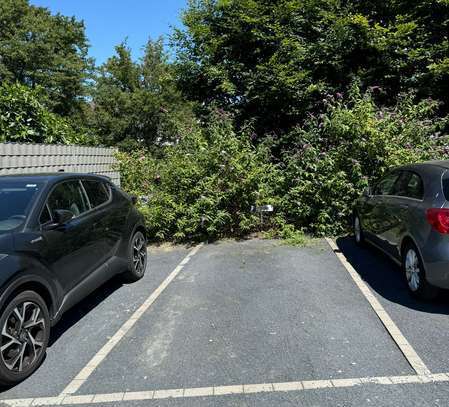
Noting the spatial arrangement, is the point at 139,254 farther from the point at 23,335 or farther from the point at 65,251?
the point at 23,335

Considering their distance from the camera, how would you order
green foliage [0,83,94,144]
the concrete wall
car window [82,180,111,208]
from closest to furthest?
car window [82,180,111,208] → the concrete wall → green foliage [0,83,94,144]

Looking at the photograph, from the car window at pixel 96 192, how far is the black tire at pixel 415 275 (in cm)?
381

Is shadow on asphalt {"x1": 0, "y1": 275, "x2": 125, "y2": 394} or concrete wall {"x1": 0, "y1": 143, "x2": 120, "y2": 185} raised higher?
concrete wall {"x1": 0, "y1": 143, "x2": 120, "y2": 185}

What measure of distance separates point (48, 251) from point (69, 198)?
984 mm

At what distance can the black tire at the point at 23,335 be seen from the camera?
359cm

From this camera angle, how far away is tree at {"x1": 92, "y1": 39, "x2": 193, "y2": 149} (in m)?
27.4

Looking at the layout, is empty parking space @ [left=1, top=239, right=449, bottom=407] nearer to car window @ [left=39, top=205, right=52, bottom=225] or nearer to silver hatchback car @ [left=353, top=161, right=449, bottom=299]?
silver hatchback car @ [left=353, top=161, right=449, bottom=299]

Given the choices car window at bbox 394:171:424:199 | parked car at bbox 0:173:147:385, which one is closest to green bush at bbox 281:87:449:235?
car window at bbox 394:171:424:199

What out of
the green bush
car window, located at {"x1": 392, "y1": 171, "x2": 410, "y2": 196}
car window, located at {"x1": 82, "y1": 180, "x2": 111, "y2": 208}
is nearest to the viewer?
car window, located at {"x1": 82, "y1": 180, "x2": 111, "y2": 208}

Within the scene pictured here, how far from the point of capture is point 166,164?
1017cm

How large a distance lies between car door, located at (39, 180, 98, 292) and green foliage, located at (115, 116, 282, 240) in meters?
3.76

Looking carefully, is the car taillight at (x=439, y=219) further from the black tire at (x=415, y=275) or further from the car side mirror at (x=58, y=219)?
the car side mirror at (x=58, y=219)

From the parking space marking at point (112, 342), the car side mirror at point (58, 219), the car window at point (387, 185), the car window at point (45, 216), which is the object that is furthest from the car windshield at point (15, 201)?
the car window at point (387, 185)

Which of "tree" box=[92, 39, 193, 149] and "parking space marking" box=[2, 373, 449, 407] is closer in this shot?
"parking space marking" box=[2, 373, 449, 407]
